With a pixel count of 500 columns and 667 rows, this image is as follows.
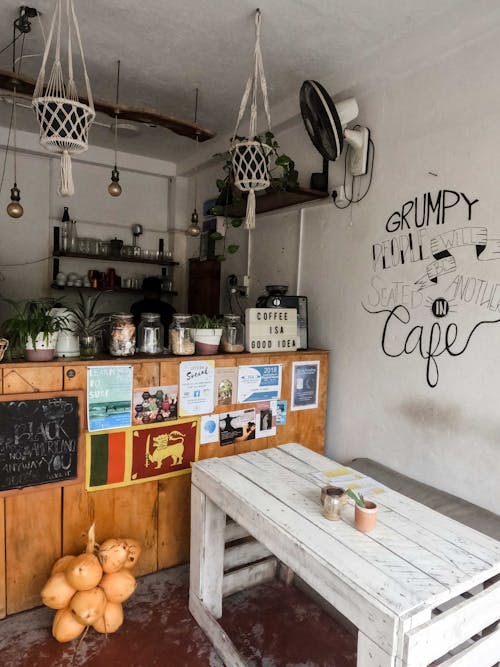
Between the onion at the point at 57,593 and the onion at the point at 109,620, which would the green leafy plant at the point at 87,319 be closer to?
the onion at the point at 57,593

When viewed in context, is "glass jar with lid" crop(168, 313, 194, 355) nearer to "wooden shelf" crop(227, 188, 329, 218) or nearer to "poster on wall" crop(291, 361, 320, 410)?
"poster on wall" crop(291, 361, 320, 410)

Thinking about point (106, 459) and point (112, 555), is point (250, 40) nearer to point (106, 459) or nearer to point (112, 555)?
point (106, 459)

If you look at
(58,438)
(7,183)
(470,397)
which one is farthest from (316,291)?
(7,183)

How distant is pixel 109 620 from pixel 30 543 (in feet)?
1.61

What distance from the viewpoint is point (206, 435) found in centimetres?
237

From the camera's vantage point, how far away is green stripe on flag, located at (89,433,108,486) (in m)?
2.05

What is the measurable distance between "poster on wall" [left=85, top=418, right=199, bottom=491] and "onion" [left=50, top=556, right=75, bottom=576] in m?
0.30

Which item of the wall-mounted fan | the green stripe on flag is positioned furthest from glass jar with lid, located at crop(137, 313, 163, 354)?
the wall-mounted fan

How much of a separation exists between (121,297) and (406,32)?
12.6 ft

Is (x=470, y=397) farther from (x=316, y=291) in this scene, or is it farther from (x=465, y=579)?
(x=316, y=291)

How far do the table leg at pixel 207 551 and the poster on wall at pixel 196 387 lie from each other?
1.41 ft

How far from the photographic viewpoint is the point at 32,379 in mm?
1906

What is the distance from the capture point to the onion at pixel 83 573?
5.99 feet

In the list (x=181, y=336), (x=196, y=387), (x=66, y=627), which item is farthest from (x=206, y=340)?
(x=66, y=627)
